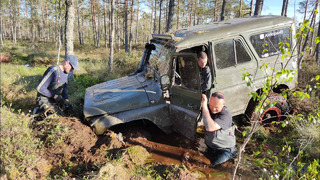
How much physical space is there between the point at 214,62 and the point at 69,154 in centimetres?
303

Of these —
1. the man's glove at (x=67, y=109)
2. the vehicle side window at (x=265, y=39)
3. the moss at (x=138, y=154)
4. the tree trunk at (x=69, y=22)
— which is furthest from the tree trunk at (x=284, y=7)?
the man's glove at (x=67, y=109)

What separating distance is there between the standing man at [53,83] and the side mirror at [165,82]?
201 cm

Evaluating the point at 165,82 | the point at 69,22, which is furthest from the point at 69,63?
the point at 69,22

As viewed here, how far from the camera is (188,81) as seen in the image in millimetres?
3627

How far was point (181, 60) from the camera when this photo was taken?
3688 millimetres

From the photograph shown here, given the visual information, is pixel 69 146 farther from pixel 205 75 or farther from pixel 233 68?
pixel 233 68

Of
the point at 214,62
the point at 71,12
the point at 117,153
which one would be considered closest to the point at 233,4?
the point at 71,12

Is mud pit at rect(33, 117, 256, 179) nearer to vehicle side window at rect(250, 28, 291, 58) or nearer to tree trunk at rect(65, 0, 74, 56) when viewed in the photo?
vehicle side window at rect(250, 28, 291, 58)

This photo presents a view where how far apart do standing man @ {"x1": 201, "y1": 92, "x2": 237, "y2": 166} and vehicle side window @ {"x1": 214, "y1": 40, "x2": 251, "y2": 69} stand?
3.18 ft

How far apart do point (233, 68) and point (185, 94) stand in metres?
1.12

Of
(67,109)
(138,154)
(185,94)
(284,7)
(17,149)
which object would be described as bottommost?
(138,154)

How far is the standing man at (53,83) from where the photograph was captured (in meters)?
4.23

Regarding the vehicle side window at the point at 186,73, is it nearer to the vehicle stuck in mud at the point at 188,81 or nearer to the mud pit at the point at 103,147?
the vehicle stuck in mud at the point at 188,81

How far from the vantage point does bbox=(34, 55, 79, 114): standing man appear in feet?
13.9
